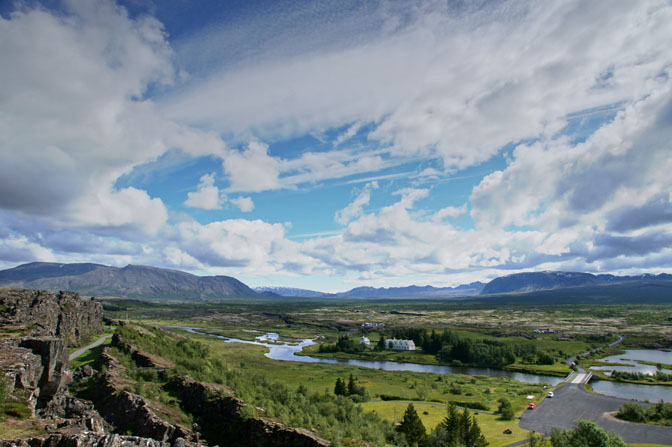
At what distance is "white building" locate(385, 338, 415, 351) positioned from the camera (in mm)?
167625

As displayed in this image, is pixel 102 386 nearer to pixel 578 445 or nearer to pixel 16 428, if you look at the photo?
pixel 16 428

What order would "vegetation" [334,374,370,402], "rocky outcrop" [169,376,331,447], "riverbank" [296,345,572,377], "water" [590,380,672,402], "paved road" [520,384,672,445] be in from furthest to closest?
1. "riverbank" [296,345,572,377]
2. "water" [590,380,672,402]
3. "vegetation" [334,374,370,402]
4. "paved road" [520,384,672,445]
5. "rocky outcrop" [169,376,331,447]

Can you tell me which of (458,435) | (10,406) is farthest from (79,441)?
(458,435)

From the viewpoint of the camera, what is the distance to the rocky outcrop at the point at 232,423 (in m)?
26.6


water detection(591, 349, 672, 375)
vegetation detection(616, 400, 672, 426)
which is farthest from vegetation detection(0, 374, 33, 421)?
water detection(591, 349, 672, 375)

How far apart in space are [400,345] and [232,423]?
151 metres

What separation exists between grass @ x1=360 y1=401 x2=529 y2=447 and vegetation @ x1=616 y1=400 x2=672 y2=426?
873 inches

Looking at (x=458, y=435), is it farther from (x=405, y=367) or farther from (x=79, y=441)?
(x=405, y=367)

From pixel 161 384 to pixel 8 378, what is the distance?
13.1 m

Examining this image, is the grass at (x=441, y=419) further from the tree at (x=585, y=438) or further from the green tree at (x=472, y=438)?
the tree at (x=585, y=438)

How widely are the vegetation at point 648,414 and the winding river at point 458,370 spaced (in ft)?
60.1

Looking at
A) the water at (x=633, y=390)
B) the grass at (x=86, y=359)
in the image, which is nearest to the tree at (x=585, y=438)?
the water at (x=633, y=390)

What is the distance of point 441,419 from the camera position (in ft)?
229

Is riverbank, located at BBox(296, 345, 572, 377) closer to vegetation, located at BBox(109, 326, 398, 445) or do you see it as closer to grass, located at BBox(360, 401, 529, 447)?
grass, located at BBox(360, 401, 529, 447)
